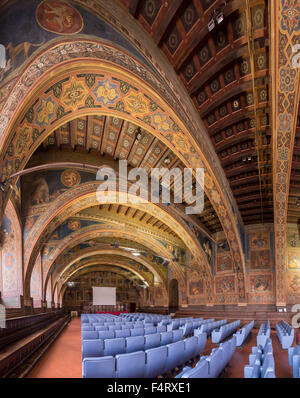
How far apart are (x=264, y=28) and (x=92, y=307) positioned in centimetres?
4341

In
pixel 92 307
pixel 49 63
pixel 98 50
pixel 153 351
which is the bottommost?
pixel 92 307

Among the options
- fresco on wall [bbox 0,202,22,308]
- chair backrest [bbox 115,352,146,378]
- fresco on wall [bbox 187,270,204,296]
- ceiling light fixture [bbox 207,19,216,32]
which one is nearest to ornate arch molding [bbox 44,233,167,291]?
fresco on wall [bbox 187,270,204,296]

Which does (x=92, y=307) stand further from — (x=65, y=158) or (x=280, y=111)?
(x=280, y=111)

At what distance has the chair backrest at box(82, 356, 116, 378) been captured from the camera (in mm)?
3854

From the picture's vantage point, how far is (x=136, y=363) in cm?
425

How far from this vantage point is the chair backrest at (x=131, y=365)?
13.3 ft

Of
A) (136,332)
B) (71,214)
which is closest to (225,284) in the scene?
(71,214)

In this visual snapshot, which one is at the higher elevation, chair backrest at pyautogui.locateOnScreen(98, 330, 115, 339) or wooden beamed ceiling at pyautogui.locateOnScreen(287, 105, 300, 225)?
wooden beamed ceiling at pyautogui.locateOnScreen(287, 105, 300, 225)

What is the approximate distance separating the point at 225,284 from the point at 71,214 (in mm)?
12314

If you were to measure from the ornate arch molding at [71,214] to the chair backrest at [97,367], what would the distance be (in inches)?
471

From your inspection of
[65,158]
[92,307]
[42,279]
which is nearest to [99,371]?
[65,158]

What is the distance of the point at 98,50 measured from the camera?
315 inches

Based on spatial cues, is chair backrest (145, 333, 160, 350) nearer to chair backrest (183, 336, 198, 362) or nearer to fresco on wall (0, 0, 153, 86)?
chair backrest (183, 336, 198, 362)
